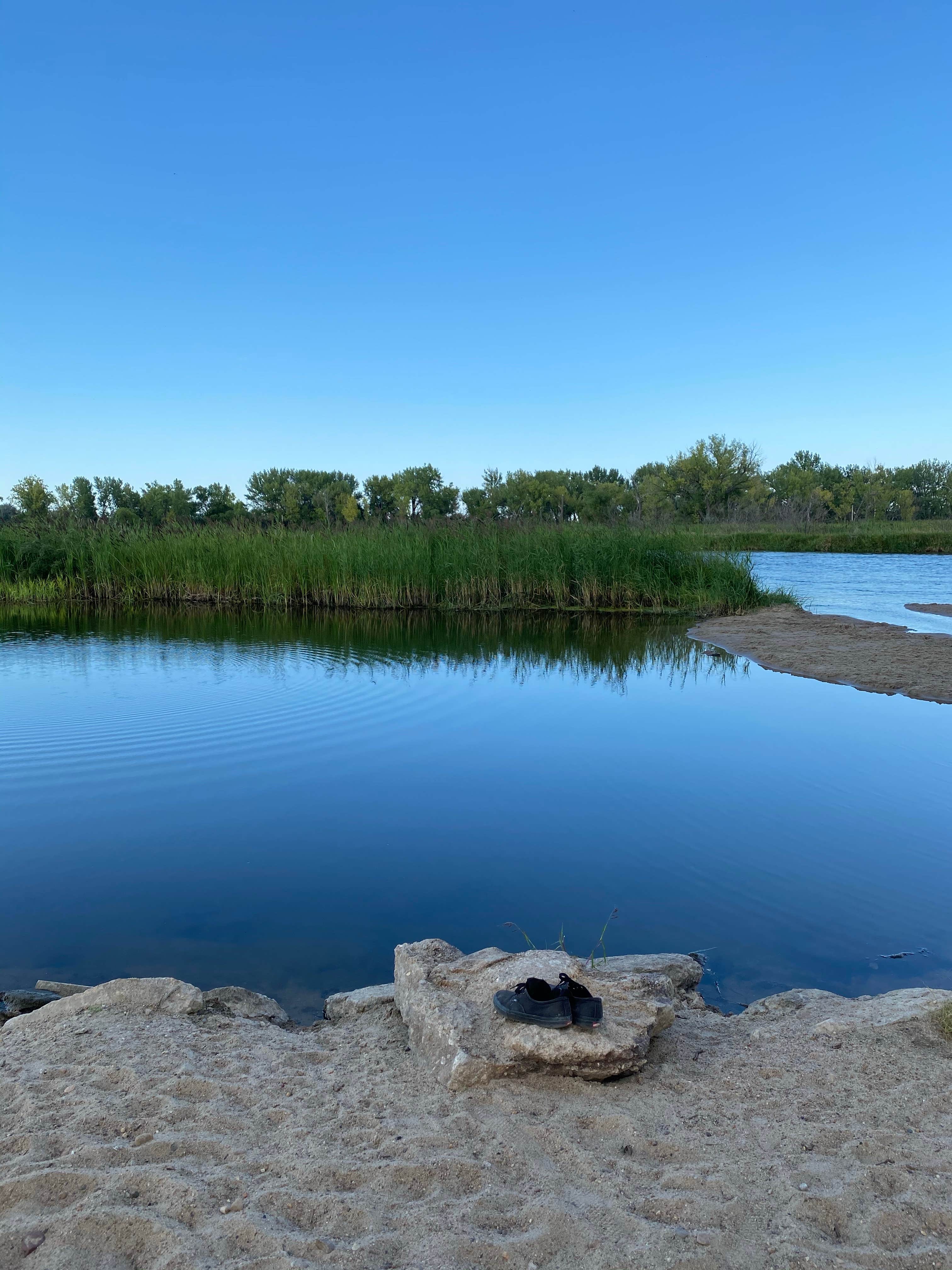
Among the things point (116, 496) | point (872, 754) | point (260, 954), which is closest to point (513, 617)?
point (872, 754)

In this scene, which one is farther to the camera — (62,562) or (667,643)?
(62,562)

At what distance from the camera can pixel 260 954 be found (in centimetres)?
371

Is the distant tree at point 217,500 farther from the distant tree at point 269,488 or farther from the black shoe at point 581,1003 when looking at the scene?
the black shoe at point 581,1003

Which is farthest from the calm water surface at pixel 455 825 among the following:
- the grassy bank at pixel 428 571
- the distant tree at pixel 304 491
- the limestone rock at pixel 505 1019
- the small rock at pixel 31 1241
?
the distant tree at pixel 304 491

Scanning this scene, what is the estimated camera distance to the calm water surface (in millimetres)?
3799

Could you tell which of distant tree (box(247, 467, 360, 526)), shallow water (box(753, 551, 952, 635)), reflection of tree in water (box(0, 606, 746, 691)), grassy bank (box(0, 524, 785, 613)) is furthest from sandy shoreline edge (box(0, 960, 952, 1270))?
distant tree (box(247, 467, 360, 526))

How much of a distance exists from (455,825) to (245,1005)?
2.20m

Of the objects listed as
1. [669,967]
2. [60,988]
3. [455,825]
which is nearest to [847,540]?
[455,825]

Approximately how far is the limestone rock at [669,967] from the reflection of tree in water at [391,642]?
→ 5.90 meters

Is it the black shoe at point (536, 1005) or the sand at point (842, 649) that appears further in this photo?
the sand at point (842, 649)

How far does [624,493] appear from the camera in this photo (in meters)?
74.7

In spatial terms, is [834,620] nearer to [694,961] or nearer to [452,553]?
[452,553]

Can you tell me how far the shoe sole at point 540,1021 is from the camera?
2625mm

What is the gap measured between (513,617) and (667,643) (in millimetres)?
3951
